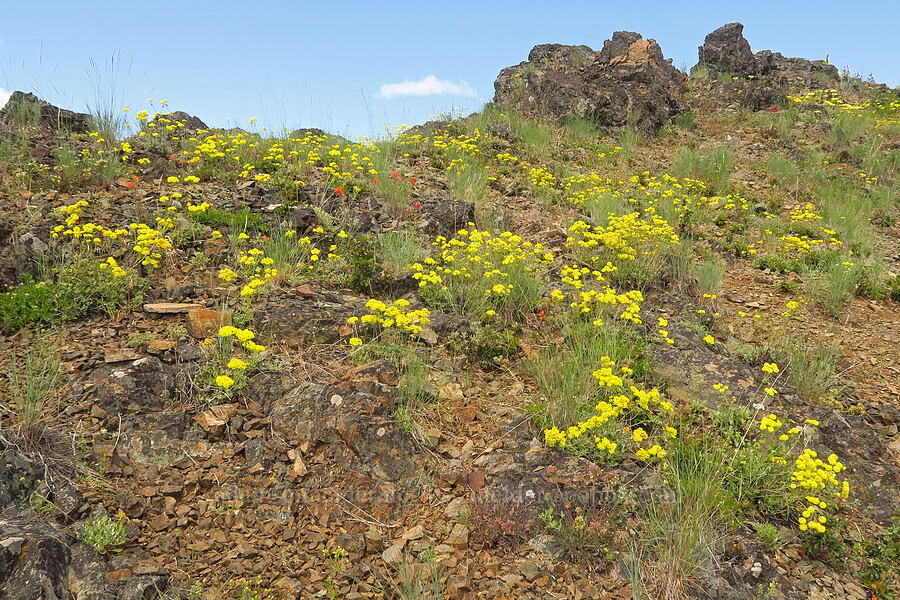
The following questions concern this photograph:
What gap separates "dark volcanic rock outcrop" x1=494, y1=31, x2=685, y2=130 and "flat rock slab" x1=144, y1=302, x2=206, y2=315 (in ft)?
36.5

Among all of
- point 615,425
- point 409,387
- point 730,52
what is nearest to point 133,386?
point 409,387

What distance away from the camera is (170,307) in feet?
15.2

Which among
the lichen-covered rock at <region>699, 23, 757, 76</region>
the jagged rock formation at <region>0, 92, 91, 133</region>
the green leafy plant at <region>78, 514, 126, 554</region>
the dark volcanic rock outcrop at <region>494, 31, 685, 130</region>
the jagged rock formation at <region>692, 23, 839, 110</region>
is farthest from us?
the lichen-covered rock at <region>699, 23, 757, 76</region>

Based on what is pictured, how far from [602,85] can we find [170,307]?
505 inches

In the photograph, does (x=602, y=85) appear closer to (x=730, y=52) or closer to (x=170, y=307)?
(x=730, y=52)

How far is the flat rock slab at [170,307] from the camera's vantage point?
4.58m

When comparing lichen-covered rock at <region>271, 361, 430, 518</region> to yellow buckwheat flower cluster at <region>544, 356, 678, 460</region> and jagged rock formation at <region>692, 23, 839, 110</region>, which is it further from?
jagged rock formation at <region>692, 23, 839, 110</region>

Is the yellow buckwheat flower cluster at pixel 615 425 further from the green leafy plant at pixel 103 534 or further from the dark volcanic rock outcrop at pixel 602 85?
the dark volcanic rock outcrop at pixel 602 85

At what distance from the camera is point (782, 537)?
3.41m

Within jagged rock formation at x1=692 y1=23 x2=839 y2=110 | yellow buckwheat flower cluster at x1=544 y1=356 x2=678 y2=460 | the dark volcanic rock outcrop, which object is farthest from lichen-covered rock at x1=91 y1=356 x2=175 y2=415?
jagged rock formation at x1=692 y1=23 x2=839 y2=110

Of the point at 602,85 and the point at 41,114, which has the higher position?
the point at 602,85

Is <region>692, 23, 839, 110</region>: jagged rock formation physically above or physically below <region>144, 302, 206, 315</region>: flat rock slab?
above

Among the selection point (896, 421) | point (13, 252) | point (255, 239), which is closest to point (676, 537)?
point (896, 421)

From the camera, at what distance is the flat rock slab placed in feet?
15.0
